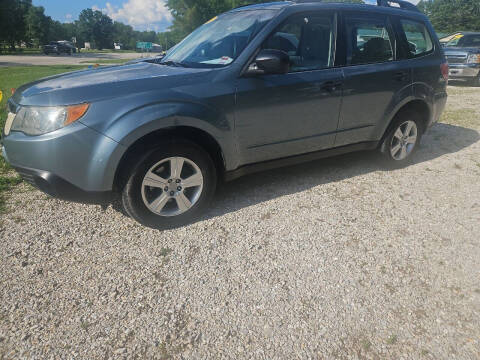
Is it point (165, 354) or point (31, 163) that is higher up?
point (31, 163)

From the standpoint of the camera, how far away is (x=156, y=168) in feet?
9.03

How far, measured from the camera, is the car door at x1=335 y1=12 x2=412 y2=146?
349 cm

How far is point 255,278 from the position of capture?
234 cm

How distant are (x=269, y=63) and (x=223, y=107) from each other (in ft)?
1.65

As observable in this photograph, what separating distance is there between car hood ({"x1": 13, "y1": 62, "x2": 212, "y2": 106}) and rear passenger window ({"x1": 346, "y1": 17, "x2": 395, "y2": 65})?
162cm

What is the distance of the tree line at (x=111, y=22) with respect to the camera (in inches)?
1774

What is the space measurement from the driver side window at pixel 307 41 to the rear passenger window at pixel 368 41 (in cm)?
23

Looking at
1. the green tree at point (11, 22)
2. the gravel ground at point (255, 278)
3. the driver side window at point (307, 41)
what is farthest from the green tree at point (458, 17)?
the gravel ground at point (255, 278)

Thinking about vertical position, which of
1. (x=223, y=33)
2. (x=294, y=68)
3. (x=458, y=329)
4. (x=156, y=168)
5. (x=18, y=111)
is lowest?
(x=458, y=329)

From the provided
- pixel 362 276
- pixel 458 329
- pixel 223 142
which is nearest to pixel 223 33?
pixel 223 142

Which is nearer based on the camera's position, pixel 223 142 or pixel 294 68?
pixel 223 142

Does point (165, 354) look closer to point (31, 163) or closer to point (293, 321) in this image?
point (293, 321)

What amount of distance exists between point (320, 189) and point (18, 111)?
2.81 metres

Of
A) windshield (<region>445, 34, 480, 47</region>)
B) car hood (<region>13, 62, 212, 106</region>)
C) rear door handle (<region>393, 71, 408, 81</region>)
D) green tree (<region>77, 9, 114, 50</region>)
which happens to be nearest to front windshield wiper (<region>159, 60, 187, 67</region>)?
car hood (<region>13, 62, 212, 106</region>)
